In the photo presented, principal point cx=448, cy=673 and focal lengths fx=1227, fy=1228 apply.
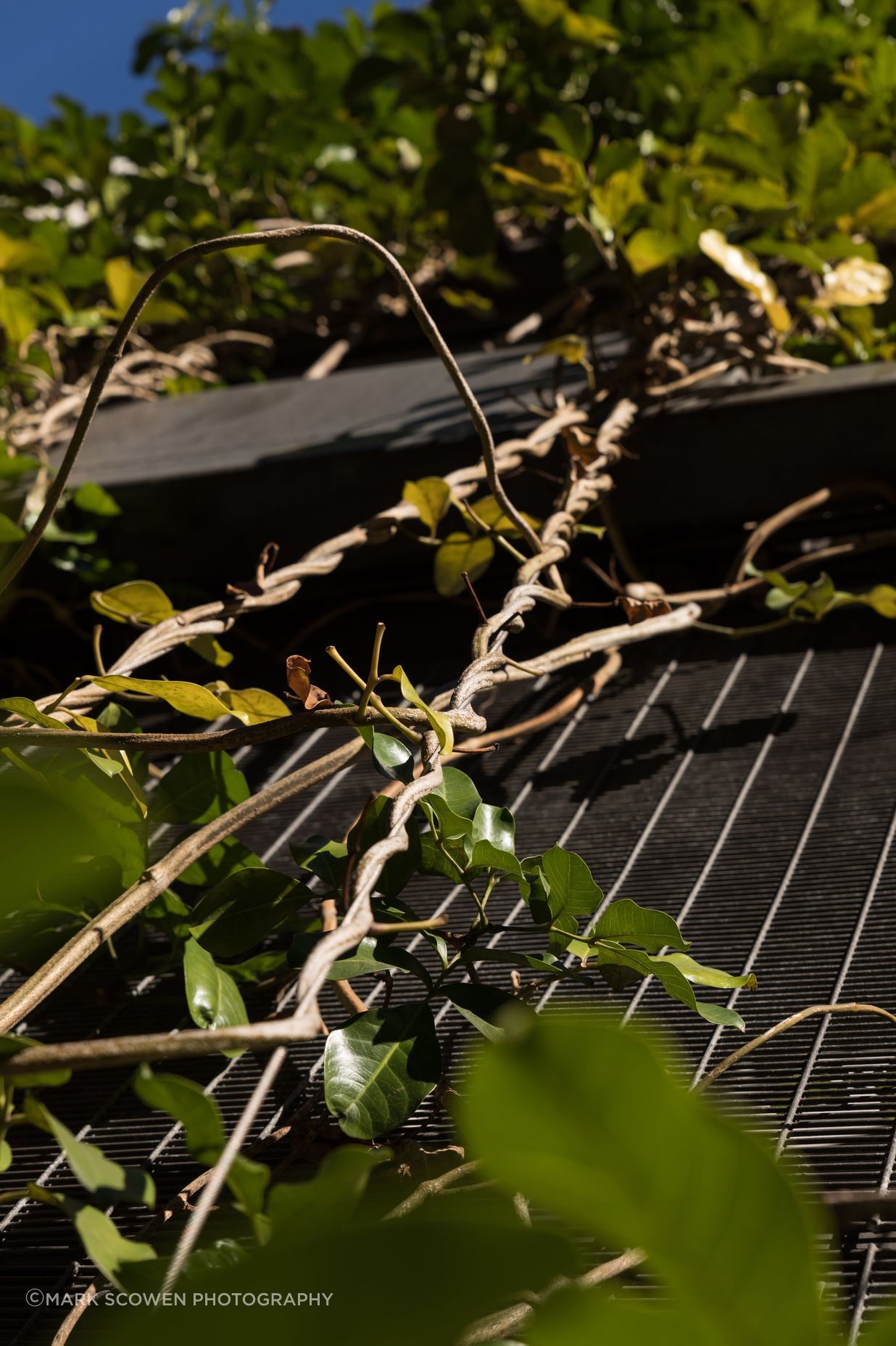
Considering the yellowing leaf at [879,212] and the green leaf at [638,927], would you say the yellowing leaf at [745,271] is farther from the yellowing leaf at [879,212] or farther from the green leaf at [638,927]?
the green leaf at [638,927]

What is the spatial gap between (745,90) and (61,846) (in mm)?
2557

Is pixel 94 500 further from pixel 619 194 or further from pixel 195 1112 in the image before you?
pixel 195 1112

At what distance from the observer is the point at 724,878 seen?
3.43ft

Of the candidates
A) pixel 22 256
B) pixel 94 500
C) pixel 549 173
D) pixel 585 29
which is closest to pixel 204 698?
pixel 94 500

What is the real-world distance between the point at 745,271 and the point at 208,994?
126 cm

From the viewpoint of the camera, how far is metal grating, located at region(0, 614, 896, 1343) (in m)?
0.74

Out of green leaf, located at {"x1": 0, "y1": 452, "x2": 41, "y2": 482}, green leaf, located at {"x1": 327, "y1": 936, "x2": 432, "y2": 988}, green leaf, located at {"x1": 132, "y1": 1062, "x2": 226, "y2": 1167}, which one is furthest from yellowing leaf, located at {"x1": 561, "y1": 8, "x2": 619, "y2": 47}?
green leaf, located at {"x1": 132, "y1": 1062, "x2": 226, "y2": 1167}

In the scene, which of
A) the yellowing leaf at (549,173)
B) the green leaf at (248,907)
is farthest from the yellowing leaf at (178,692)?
the yellowing leaf at (549,173)

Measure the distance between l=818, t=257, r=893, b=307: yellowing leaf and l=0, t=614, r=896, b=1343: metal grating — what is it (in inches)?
18.4

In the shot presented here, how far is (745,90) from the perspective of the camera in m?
2.48

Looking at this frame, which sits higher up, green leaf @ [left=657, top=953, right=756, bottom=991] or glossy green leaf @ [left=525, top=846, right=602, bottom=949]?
glossy green leaf @ [left=525, top=846, right=602, bottom=949]

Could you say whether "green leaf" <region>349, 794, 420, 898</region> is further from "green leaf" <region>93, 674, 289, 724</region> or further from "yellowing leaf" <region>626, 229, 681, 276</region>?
"yellowing leaf" <region>626, 229, 681, 276</region>

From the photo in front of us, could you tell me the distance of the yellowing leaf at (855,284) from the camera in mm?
1666

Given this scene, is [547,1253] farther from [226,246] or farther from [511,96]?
[511,96]
